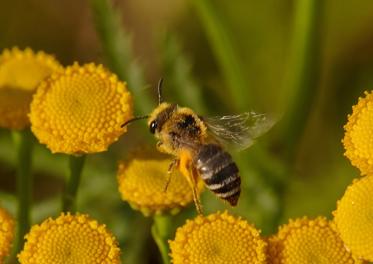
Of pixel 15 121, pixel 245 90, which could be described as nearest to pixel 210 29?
pixel 245 90

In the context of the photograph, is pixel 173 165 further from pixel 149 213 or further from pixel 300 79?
pixel 300 79

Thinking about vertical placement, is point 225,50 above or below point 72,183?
above

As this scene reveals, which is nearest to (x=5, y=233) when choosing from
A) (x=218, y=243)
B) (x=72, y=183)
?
(x=72, y=183)

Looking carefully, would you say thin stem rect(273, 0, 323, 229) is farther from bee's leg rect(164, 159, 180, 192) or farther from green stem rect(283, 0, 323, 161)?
bee's leg rect(164, 159, 180, 192)

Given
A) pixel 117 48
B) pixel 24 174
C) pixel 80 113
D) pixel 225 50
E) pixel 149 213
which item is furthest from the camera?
pixel 225 50

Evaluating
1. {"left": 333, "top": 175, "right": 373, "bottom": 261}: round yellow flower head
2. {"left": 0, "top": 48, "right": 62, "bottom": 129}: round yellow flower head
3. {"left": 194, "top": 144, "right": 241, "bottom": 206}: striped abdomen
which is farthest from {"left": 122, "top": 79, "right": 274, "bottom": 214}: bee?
{"left": 0, "top": 48, "right": 62, "bottom": 129}: round yellow flower head

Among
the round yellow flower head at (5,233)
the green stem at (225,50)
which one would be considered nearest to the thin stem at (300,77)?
the green stem at (225,50)

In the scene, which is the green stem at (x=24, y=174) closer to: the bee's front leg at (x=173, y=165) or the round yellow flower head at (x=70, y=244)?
the round yellow flower head at (x=70, y=244)
